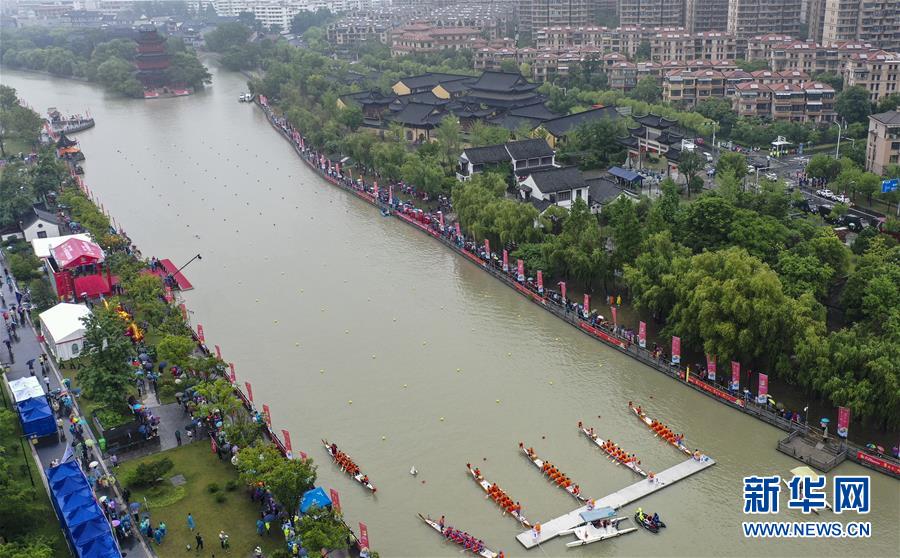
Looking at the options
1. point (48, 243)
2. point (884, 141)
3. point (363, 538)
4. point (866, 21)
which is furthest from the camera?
point (866, 21)

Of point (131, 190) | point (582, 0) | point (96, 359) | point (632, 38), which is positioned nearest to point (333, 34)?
point (582, 0)

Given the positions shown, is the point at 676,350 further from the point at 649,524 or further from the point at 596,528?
the point at 596,528

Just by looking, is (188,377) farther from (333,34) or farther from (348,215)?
(333,34)

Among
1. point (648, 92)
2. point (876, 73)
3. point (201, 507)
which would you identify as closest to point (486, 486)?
point (201, 507)

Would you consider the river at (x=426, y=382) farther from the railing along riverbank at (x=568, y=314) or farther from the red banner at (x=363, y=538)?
the red banner at (x=363, y=538)

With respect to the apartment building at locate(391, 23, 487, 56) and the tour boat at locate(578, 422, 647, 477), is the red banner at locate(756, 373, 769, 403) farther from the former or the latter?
the apartment building at locate(391, 23, 487, 56)

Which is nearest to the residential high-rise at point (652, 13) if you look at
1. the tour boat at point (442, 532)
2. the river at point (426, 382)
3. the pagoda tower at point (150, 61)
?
the pagoda tower at point (150, 61)
